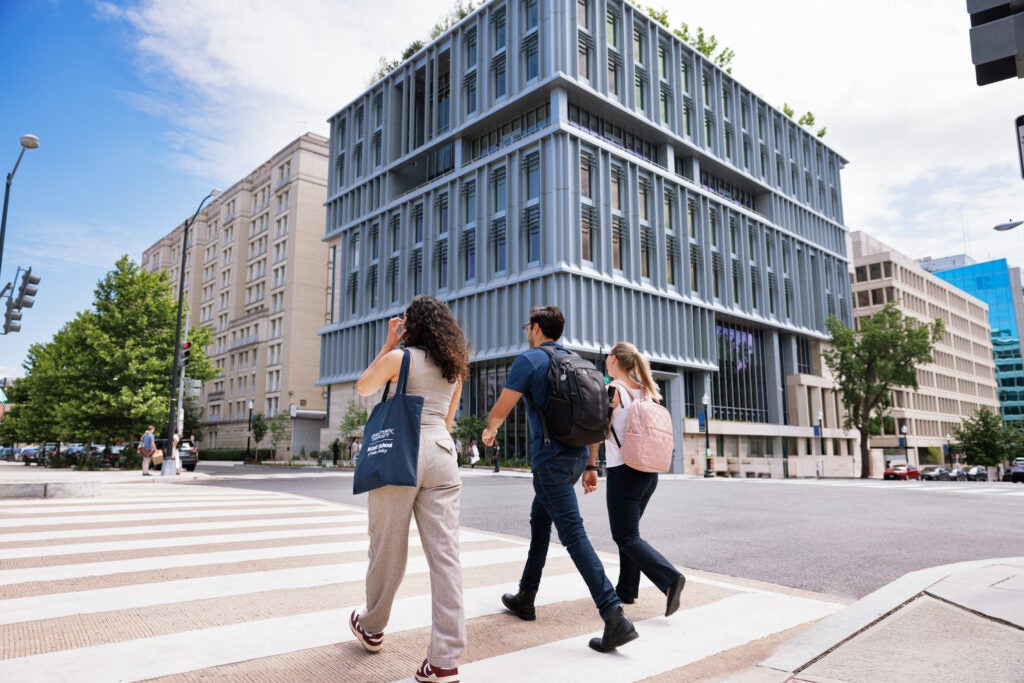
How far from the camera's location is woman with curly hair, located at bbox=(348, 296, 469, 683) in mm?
2988

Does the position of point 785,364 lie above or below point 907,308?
below

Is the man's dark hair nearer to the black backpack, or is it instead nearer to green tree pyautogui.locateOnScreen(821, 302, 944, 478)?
the black backpack

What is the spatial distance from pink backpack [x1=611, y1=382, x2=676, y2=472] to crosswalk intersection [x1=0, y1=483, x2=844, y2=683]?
98 centimetres

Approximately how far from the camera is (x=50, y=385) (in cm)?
3609

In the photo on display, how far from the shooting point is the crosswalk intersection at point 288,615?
3227 mm

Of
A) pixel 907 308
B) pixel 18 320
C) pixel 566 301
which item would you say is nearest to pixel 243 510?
pixel 18 320

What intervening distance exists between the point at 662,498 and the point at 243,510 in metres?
8.79

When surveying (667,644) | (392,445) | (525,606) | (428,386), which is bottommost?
(667,644)

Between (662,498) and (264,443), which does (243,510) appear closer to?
(662,498)

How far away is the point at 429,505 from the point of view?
10.3 feet

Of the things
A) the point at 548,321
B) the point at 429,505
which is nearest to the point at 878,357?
the point at 548,321

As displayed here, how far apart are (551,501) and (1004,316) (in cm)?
12941

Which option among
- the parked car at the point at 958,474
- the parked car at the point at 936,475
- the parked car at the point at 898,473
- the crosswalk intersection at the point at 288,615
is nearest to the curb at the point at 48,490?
the crosswalk intersection at the point at 288,615

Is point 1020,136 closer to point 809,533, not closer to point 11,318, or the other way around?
point 809,533
